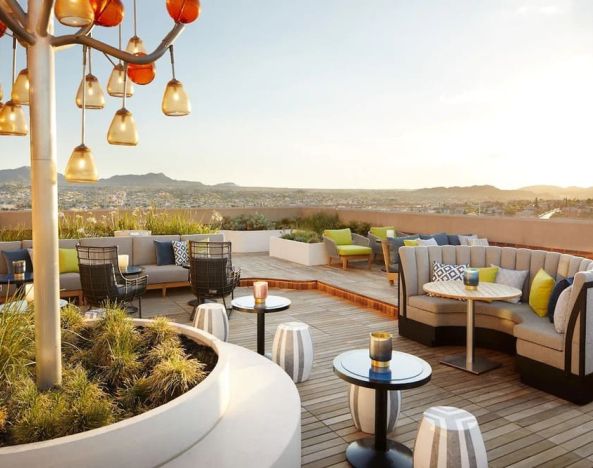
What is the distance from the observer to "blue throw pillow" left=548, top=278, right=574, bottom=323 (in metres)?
4.49

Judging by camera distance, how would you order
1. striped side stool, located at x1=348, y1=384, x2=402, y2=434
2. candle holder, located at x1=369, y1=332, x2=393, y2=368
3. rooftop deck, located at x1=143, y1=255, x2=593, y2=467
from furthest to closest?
striped side stool, located at x1=348, y1=384, x2=402, y2=434, rooftop deck, located at x1=143, y1=255, x2=593, y2=467, candle holder, located at x1=369, y1=332, x2=393, y2=368

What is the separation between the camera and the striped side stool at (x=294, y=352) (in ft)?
14.1

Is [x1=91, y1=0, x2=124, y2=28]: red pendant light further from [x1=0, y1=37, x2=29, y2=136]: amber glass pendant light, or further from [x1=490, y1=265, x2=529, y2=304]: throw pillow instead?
[x1=490, y1=265, x2=529, y2=304]: throw pillow

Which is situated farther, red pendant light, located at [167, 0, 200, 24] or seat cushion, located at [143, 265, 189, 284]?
seat cushion, located at [143, 265, 189, 284]

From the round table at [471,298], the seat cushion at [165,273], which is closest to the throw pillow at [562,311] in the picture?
the round table at [471,298]

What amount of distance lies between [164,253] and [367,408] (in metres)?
5.81

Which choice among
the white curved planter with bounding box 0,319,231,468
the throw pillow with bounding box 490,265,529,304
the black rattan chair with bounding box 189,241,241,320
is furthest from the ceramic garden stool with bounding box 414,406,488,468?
the black rattan chair with bounding box 189,241,241,320

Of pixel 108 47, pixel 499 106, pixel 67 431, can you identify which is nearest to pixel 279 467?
pixel 67 431

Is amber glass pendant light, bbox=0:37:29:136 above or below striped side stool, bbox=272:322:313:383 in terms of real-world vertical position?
above

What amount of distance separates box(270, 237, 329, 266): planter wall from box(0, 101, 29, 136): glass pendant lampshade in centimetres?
815

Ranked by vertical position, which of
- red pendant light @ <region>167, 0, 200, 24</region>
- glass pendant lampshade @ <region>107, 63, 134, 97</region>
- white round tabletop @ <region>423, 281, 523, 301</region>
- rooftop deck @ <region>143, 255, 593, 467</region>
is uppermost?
red pendant light @ <region>167, 0, 200, 24</region>

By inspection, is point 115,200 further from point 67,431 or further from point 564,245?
point 67,431

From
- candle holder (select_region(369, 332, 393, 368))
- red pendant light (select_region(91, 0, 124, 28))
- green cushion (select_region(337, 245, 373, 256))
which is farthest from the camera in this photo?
green cushion (select_region(337, 245, 373, 256))

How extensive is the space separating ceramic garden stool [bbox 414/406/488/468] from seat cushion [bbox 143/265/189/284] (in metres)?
6.25
